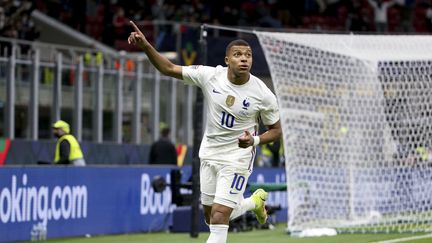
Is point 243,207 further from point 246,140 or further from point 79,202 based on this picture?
point 79,202

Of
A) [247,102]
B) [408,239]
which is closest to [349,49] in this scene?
[408,239]

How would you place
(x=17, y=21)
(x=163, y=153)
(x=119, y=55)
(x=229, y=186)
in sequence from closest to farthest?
(x=229, y=186) → (x=163, y=153) → (x=119, y=55) → (x=17, y=21)

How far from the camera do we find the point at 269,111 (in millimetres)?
11578

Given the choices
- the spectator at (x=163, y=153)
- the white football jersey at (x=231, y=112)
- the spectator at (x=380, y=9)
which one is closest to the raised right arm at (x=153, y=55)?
the white football jersey at (x=231, y=112)

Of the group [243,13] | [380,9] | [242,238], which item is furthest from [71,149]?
[380,9]

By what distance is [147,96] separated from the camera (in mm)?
25312

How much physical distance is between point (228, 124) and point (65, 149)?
8043 millimetres

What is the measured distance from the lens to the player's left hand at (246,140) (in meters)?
10.6

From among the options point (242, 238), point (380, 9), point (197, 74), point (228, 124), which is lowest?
point (242, 238)

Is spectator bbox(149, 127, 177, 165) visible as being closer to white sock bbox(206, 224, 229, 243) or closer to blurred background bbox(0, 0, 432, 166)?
blurred background bbox(0, 0, 432, 166)

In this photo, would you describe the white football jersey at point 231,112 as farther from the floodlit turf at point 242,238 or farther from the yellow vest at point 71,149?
the yellow vest at point 71,149

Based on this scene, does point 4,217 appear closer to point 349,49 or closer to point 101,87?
point 349,49

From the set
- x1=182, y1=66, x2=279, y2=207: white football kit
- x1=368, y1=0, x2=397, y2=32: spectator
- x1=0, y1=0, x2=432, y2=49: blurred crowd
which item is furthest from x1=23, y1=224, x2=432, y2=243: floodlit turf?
x1=368, y1=0, x2=397, y2=32: spectator

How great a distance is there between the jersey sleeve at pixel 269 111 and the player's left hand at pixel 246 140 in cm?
85
